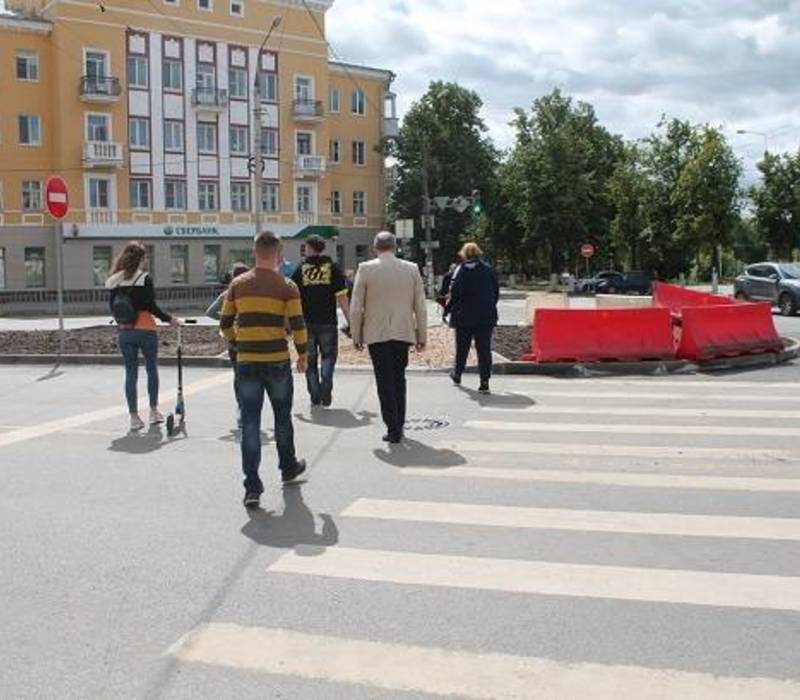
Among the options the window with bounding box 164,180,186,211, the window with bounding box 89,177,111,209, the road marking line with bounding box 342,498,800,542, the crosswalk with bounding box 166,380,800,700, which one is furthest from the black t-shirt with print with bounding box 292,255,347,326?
the window with bounding box 164,180,186,211

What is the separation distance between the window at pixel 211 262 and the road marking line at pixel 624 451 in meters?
49.9

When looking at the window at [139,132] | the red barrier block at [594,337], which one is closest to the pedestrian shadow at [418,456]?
the red barrier block at [594,337]

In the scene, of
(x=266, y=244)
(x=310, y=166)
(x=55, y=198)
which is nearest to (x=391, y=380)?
(x=266, y=244)

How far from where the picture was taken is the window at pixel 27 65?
5181 centimetres

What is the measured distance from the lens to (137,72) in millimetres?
54375

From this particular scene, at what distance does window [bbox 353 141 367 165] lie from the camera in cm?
6531

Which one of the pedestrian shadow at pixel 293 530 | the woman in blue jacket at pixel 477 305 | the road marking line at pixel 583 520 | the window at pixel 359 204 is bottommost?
the pedestrian shadow at pixel 293 530

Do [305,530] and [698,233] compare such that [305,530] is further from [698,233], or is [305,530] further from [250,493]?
[698,233]

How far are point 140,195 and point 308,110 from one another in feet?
38.2

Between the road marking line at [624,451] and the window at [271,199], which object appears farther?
the window at [271,199]

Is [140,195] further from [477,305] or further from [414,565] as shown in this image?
[414,565]

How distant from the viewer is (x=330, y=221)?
206 ft

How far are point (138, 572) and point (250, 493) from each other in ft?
4.82

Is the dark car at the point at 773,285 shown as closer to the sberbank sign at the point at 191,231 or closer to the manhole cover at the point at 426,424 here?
the manhole cover at the point at 426,424
